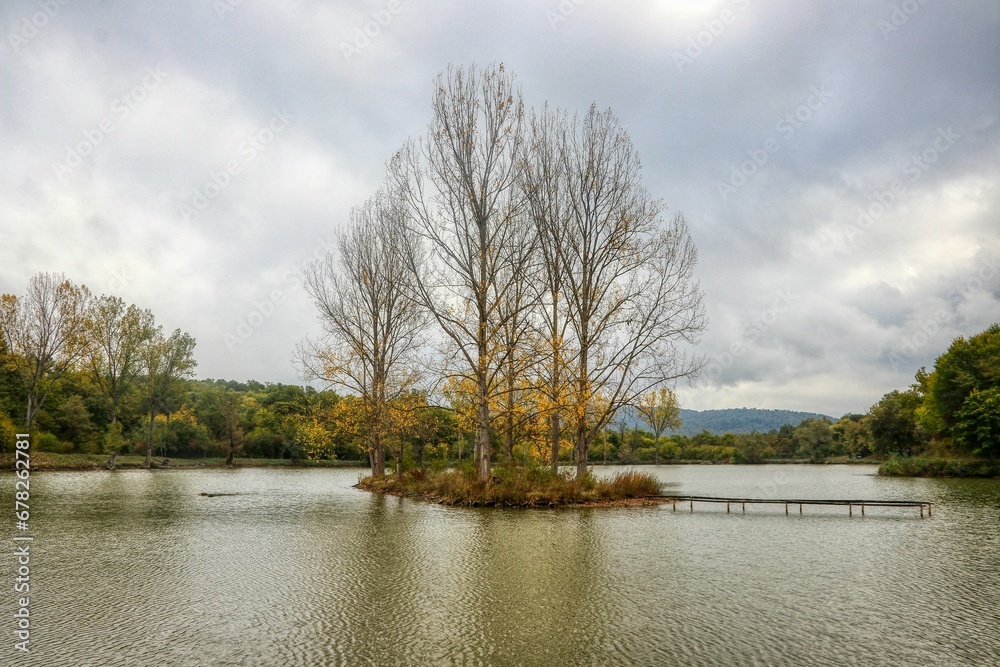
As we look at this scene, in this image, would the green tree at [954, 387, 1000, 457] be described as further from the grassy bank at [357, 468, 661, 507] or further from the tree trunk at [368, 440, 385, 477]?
the tree trunk at [368, 440, 385, 477]

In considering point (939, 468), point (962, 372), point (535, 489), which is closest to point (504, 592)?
point (535, 489)

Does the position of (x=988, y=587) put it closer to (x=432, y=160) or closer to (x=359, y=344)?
(x=432, y=160)

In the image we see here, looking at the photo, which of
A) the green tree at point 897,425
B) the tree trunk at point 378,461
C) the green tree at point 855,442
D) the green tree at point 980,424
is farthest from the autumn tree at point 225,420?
the green tree at point 855,442

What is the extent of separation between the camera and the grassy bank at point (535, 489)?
1981 centimetres

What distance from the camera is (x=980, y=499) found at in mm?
23109

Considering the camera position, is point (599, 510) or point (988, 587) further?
point (599, 510)

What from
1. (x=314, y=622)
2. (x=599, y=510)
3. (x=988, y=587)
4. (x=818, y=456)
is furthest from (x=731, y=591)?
(x=818, y=456)

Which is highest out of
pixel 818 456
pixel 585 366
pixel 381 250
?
pixel 381 250

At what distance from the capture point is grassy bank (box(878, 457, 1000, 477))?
1524 inches

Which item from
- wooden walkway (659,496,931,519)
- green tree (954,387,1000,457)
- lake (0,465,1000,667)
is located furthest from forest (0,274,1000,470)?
lake (0,465,1000,667)

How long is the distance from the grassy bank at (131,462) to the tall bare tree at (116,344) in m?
3.64

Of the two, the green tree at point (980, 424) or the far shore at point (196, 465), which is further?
the green tree at point (980, 424)

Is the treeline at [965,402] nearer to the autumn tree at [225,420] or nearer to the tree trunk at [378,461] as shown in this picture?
the tree trunk at [378,461]

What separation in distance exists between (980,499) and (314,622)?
88.5 ft
